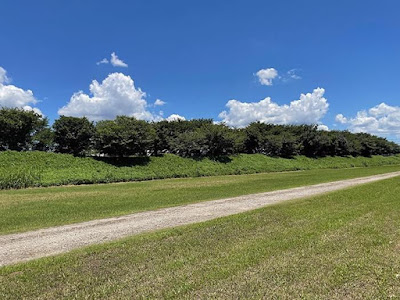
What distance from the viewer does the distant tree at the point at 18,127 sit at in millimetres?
32938

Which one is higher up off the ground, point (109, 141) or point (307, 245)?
point (109, 141)

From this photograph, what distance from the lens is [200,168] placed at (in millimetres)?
41094

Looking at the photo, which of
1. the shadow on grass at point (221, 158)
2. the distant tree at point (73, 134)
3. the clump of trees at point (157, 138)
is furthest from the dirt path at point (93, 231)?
the shadow on grass at point (221, 158)

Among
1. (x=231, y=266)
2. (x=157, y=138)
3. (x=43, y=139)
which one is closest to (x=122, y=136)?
(x=43, y=139)

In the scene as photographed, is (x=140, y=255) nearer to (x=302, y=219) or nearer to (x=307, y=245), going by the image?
(x=307, y=245)

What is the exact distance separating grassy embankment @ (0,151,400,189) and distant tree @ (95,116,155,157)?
1.35 m

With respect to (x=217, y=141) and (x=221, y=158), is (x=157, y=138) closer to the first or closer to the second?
(x=217, y=141)

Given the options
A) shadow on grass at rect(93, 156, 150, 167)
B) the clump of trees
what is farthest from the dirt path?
the clump of trees

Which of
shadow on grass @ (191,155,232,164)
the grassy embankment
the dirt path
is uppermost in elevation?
shadow on grass @ (191,155,232,164)

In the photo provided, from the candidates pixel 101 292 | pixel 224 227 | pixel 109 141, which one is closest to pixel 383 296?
pixel 101 292

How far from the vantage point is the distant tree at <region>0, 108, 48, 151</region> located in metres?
32.9

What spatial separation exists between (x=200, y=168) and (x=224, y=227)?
32226 millimetres

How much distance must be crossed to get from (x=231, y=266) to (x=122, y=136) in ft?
103

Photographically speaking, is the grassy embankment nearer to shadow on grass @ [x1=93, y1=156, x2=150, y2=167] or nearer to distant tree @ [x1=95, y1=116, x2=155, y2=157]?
shadow on grass @ [x1=93, y1=156, x2=150, y2=167]
